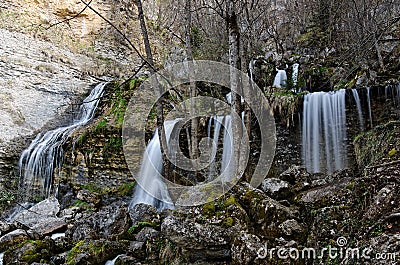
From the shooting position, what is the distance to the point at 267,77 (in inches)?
475

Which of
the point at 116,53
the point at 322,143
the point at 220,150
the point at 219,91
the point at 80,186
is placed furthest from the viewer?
the point at 116,53

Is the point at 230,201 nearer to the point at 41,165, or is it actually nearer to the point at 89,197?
the point at 89,197

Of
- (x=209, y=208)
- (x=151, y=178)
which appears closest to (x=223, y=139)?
(x=151, y=178)

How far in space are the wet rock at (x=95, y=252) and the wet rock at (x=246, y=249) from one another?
199 cm

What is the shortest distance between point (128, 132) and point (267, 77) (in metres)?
5.71

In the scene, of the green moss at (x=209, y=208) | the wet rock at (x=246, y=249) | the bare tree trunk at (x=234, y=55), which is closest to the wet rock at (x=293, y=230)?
the wet rock at (x=246, y=249)

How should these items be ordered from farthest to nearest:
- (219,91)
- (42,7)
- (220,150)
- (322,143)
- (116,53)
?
(116,53), (42,7), (219,91), (220,150), (322,143)

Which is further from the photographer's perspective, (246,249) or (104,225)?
(104,225)

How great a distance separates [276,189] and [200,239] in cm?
193

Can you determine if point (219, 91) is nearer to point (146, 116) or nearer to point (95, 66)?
point (146, 116)

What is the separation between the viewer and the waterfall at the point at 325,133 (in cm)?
872

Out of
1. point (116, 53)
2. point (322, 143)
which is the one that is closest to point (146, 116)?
point (322, 143)

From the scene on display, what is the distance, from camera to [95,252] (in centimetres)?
436

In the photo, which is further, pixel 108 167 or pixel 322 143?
pixel 108 167
